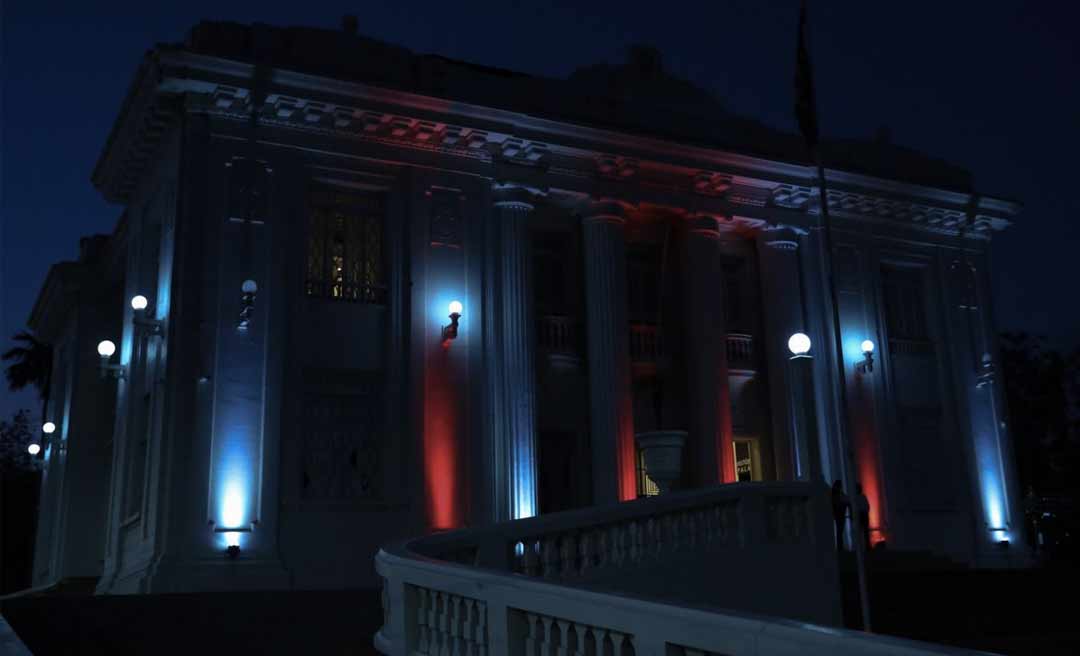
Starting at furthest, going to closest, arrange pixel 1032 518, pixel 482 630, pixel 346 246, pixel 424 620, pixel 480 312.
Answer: pixel 1032 518 < pixel 480 312 < pixel 346 246 < pixel 424 620 < pixel 482 630

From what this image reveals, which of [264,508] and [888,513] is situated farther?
[888,513]

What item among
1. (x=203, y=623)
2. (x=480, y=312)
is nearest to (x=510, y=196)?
(x=480, y=312)

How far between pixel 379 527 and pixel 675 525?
20.8ft

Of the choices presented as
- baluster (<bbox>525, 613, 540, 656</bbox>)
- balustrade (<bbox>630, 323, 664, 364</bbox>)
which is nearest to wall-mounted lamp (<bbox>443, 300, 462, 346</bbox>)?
balustrade (<bbox>630, 323, 664, 364</bbox>)

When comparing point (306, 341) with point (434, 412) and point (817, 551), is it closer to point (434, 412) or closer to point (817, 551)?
point (434, 412)

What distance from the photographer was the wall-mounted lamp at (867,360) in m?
21.5

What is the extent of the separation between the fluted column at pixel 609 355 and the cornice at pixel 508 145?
1.04 metres

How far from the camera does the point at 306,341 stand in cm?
1694

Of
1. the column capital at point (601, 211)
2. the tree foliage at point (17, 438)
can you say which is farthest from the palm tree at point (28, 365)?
the column capital at point (601, 211)

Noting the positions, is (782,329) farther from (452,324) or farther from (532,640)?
(532,640)

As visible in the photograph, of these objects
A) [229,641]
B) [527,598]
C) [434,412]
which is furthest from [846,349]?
[527,598]

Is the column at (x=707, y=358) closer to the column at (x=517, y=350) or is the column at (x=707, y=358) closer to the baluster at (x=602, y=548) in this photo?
the column at (x=517, y=350)

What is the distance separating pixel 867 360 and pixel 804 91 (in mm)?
8602

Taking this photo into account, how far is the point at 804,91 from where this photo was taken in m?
14.5
